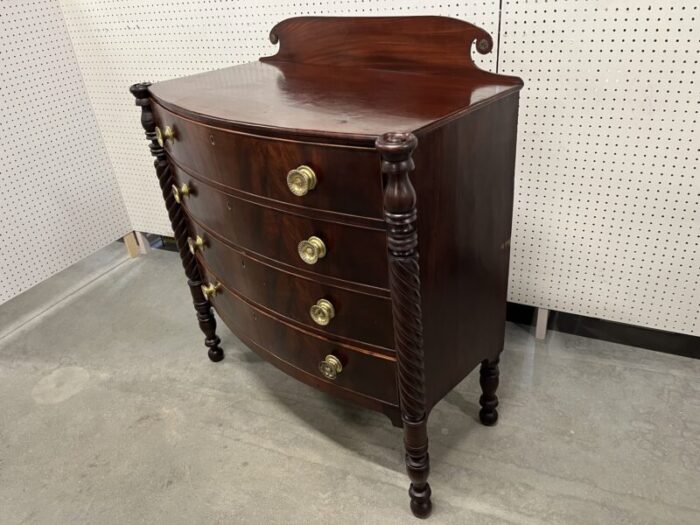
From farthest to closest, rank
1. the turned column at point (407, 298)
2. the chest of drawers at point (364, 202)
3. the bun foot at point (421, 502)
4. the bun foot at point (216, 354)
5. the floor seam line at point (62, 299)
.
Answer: the floor seam line at point (62, 299) < the bun foot at point (216, 354) < the bun foot at point (421, 502) < the chest of drawers at point (364, 202) < the turned column at point (407, 298)

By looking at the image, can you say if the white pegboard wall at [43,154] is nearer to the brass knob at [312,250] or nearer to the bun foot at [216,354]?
the bun foot at [216,354]

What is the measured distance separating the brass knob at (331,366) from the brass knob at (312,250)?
29 cm

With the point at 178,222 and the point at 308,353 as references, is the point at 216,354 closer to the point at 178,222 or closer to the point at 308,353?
the point at 178,222

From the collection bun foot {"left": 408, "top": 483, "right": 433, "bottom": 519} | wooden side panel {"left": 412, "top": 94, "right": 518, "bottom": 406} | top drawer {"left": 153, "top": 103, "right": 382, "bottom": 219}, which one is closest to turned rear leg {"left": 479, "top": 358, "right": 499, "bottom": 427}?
wooden side panel {"left": 412, "top": 94, "right": 518, "bottom": 406}

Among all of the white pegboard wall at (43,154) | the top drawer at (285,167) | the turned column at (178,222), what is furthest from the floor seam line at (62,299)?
the top drawer at (285,167)

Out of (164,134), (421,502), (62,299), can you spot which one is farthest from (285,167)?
(62,299)

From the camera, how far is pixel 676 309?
→ 6.50ft

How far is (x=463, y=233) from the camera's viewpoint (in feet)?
4.60

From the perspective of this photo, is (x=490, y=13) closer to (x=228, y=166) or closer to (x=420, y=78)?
(x=420, y=78)

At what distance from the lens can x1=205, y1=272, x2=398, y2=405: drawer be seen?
57.0 inches

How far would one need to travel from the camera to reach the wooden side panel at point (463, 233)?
1.25 meters

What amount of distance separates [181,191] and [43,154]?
4.30 ft

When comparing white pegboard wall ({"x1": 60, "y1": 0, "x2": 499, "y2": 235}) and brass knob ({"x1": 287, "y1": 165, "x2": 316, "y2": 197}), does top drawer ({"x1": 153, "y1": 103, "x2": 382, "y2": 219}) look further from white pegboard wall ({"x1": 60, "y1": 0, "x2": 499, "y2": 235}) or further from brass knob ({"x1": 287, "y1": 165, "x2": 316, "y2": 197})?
white pegboard wall ({"x1": 60, "y1": 0, "x2": 499, "y2": 235})

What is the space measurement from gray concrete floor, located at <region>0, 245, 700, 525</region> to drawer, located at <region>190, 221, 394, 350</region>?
1.85 ft
